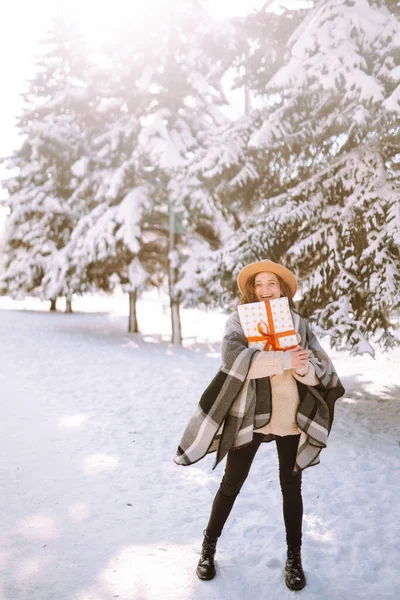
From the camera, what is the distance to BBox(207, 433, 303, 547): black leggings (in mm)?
2861

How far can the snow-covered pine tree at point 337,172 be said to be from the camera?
5355 millimetres

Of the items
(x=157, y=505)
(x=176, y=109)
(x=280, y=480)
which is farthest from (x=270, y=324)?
(x=176, y=109)

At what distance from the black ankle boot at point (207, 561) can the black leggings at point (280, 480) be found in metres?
0.17

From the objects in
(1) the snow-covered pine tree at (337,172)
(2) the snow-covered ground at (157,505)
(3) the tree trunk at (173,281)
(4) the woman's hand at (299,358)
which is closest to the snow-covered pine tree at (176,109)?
(3) the tree trunk at (173,281)

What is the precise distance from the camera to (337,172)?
6.44m

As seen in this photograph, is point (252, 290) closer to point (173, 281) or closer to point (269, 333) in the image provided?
point (269, 333)

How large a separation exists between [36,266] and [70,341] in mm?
9053

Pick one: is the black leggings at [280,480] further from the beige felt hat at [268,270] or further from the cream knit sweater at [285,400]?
the beige felt hat at [268,270]

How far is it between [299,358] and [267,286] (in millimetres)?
556

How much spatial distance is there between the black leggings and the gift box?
2.02ft

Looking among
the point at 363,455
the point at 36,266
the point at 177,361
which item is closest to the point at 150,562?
the point at 363,455

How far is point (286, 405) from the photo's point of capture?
9.31 ft

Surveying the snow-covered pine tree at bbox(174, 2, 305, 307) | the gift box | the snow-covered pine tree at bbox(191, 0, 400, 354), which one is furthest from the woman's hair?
the snow-covered pine tree at bbox(174, 2, 305, 307)

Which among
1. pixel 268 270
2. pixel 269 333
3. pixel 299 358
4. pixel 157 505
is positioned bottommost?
pixel 157 505
